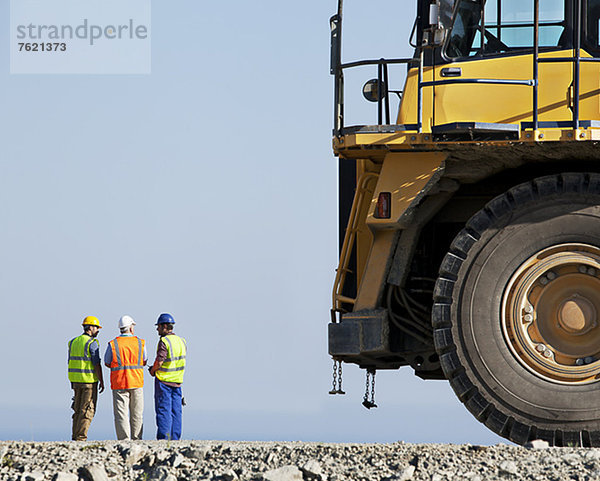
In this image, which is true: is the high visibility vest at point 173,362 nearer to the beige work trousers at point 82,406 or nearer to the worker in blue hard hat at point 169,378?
the worker in blue hard hat at point 169,378

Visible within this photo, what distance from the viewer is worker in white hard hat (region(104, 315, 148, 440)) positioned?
41.3 feet

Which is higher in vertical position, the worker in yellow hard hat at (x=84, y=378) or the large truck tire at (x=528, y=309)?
the large truck tire at (x=528, y=309)

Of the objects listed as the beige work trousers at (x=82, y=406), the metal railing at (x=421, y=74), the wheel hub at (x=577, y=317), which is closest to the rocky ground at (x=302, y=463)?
the wheel hub at (x=577, y=317)

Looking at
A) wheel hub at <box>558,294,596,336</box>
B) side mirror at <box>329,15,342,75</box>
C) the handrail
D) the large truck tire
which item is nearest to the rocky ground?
the large truck tire

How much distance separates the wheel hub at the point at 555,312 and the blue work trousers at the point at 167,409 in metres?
4.90

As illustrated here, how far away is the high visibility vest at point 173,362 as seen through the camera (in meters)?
12.5

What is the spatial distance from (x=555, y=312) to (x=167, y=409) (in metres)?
5.25

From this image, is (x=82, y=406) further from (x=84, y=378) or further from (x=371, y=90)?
(x=371, y=90)

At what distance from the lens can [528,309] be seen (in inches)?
347

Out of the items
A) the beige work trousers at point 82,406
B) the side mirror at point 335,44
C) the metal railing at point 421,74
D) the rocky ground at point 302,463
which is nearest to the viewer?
the rocky ground at point 302,463

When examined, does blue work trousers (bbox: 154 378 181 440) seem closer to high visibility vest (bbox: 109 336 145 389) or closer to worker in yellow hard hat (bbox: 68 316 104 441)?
high visibility vest (bbox: 109 336 145 389)

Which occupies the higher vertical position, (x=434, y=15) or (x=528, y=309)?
(x=434, y=15)

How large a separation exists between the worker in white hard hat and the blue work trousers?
0.28 metres

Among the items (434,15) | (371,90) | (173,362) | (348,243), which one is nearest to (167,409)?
(173,362)
